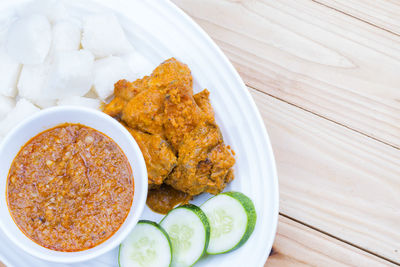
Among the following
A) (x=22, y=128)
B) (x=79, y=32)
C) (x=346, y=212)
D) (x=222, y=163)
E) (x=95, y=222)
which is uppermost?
(x=79, y=32)

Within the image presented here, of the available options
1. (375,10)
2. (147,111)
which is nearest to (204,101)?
(147,111)

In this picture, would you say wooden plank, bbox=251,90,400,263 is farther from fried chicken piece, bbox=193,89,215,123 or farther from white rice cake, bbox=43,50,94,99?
white rice cake, bbox=43,50,94,99

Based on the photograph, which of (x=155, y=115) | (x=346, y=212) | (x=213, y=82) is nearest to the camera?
(x=155, y=115)

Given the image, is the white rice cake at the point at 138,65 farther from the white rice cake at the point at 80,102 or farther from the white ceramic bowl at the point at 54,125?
the white ceramic bowl at the point at 54,125

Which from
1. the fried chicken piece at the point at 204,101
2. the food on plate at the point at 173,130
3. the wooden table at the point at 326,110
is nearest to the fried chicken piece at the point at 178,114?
the food on plate at the point at 173,130

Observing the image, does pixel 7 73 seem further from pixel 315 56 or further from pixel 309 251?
pixel 309 251

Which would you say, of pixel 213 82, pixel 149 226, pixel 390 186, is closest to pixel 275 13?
pixel 213 82

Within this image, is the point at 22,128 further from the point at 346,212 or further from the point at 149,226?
the point at 346,212
